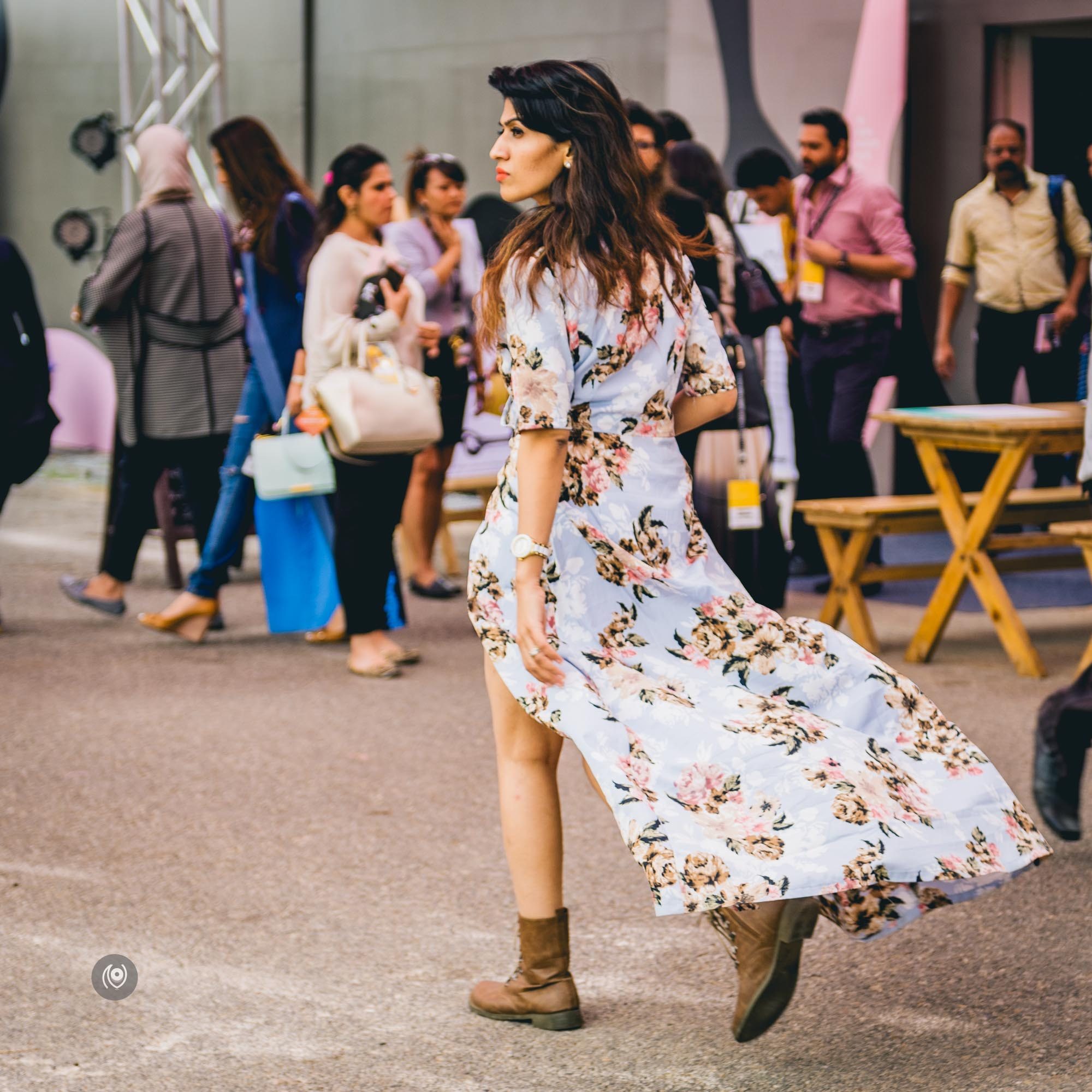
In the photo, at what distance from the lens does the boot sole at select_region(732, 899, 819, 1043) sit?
9.90 feet

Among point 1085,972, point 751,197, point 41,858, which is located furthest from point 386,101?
point 1085,972

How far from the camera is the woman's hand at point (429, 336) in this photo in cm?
665

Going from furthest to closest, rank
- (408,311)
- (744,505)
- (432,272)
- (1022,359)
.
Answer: (1022,359) → (432,272) → (408,311) → (744,505)

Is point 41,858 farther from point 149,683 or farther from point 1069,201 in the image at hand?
point 1069,201

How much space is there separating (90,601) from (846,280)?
383cm

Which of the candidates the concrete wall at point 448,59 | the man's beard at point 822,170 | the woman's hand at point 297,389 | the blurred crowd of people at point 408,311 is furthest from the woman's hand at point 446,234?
the concrete wall at point 448,59

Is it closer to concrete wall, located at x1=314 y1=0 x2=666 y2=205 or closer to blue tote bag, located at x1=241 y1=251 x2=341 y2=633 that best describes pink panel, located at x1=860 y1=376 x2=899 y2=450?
concrete wall, located at x1=314 y1=0 x2=666 y2=205

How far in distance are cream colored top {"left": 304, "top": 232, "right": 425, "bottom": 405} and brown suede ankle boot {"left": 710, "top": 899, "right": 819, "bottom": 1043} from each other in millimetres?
3611

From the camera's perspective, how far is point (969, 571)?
6.84m

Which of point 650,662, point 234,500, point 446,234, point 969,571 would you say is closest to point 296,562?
point 234,500

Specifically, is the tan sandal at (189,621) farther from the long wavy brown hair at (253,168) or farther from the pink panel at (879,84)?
the pink panel at (879,84)

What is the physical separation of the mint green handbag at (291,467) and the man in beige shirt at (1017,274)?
3.89 meters

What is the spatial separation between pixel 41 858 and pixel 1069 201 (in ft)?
21.8

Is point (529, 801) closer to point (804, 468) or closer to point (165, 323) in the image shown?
point (165, 323)
